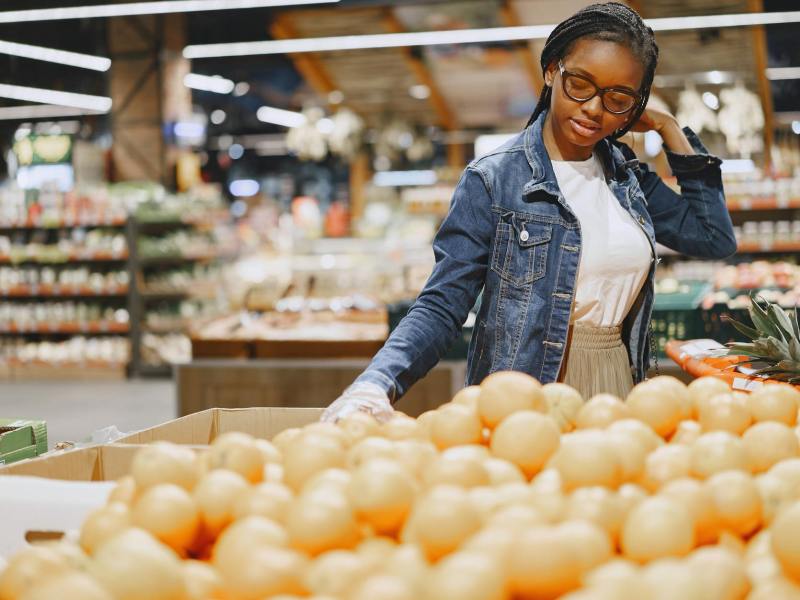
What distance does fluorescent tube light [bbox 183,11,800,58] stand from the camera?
882 centimetres

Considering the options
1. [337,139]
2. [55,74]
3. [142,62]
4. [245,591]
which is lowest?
[245,591]

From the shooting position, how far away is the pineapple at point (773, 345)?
2.09 m

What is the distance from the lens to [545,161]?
6.79 ft

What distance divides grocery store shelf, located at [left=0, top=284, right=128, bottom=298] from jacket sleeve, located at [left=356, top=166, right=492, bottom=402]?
8569mm

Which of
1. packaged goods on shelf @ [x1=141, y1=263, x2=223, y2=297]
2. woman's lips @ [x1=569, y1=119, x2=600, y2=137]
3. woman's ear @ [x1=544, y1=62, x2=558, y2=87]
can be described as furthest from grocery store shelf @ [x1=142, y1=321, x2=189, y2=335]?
woman's lips @ [x1=569, y1=119, x2=600, y2=137]

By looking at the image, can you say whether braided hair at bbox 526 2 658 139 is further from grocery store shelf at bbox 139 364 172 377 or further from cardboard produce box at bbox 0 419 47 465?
grocery store shelf at bbox 139 364 172 377

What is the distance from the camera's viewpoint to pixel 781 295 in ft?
17.4

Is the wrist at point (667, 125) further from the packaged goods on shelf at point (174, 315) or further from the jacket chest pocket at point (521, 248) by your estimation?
the packaged goods on shelf at point (174, 315)

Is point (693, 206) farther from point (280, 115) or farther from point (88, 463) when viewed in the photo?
point (280, 115)

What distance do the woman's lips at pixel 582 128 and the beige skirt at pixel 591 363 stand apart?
46 cm

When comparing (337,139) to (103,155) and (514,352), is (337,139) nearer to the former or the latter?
(103,155)

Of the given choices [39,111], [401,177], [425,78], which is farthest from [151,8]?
[401,177]

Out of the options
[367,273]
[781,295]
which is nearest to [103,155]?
[367,273]

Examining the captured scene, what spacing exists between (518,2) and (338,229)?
5.34m
